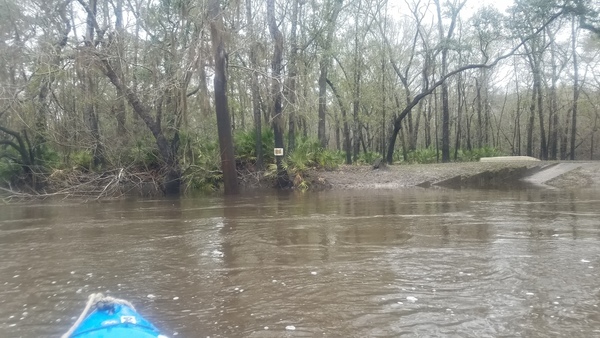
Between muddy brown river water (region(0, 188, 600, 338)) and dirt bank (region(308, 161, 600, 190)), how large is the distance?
28.1 feet

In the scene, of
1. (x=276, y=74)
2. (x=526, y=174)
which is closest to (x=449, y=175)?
(x=526, y=174)

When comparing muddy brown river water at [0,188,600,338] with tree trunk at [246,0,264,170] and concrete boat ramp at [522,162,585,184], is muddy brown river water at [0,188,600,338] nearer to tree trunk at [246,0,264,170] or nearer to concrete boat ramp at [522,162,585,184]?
tree trunk at [246,0,264,170]

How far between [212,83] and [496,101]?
1467 inches

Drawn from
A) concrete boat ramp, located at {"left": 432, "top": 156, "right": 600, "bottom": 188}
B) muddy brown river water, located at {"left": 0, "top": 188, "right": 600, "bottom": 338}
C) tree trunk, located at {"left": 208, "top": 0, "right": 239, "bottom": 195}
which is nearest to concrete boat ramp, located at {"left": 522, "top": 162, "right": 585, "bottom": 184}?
concrete boat ramp, located at {"left": 432, "top": 156, "right": 600, "bottom": 188}

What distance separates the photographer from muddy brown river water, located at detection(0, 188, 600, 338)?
4.00m

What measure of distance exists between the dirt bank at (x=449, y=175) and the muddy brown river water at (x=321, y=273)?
858 cm

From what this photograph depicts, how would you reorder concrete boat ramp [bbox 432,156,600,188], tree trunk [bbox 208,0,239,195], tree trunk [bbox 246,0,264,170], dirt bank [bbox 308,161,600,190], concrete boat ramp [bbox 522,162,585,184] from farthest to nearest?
1. concrete boat ramp [bbox 522,162,585,184]
2. concrete boat ramp [bbox 432,156,600,188]
3. dirt bank [bbox 308,161,600,190]
4. tree trunk [bbox 246,0,264,170]
5. tree trunk [bbox 208,0,239,195]

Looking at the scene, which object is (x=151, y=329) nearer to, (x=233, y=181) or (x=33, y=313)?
(x=33, y=313)

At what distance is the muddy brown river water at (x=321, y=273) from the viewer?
400 cm

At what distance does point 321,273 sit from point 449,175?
16.0 metres

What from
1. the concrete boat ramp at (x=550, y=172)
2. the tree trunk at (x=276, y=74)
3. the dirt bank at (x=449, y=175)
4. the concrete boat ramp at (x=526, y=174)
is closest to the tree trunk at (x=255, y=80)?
the tree trunk at (x=276, y=74)

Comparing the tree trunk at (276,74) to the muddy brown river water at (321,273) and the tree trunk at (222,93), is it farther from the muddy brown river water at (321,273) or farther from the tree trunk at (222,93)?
the muddy brown river water at (321,273)

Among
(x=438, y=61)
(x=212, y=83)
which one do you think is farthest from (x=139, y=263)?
(x=438, y=61)

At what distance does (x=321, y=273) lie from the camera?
5582 mm
